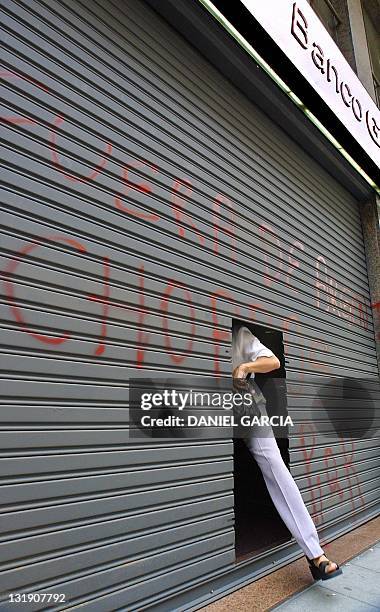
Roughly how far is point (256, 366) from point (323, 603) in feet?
5.12

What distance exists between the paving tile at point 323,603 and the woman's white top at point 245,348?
1.58m

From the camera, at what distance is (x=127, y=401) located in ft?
8.11

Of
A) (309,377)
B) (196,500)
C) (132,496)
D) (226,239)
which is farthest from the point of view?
(309,377)

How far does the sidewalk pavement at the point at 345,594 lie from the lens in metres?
2.68

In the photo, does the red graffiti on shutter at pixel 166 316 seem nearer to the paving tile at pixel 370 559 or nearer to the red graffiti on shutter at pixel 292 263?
the red graffiti on shutter at pixel 292 263

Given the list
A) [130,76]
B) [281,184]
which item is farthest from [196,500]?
[281,184]

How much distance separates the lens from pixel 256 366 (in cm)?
324

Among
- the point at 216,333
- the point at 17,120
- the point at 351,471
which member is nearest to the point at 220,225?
the point at 216,333

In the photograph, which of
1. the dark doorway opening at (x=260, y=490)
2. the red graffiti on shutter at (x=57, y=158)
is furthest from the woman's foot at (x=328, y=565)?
the red graffiti on shutter at (x=57, y=158)

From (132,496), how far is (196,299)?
4.46ft

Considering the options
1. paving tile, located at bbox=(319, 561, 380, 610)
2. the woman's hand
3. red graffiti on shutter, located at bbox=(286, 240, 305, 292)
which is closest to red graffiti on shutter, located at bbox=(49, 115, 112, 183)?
the woman's hand

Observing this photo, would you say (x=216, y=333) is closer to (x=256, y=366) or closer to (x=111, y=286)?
(x=256, y=366)

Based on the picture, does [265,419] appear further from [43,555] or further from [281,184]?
[281,184]

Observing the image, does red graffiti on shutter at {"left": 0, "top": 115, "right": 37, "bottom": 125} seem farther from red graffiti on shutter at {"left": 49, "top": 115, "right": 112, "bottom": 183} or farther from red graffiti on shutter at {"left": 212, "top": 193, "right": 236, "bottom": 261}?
red graffiti on shutter at {"left": 212, "top": 193, "right": 236, "bottom": 261}
